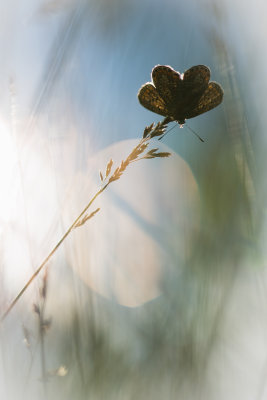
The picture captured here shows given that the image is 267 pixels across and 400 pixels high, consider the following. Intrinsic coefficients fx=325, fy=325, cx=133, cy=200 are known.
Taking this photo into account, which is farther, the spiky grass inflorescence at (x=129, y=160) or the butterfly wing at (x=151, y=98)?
the butterfly wing at (x=151, y=98)

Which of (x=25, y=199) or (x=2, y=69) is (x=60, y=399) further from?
(x=2, y=69)

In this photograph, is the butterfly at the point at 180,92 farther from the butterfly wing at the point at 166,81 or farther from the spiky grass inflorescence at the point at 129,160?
the spiky grass inflorescence at the point at 129,160

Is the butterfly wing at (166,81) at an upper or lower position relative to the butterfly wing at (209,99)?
upper

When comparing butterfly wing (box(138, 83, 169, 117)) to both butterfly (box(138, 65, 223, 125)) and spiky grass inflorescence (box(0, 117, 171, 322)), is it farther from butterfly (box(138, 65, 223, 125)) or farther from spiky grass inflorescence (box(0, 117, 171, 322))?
spiky grass inflorescence (box(0, 117, 171, 322))

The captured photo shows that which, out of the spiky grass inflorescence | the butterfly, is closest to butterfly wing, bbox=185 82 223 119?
the butterfly

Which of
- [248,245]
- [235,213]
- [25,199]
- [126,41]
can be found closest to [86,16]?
[126,41]

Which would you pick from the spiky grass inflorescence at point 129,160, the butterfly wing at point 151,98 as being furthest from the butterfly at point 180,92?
the spiky grass inflorescence at point 129,160

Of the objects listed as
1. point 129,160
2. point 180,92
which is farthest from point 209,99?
point 129,160
